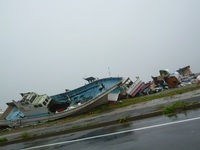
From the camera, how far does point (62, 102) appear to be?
29.6m

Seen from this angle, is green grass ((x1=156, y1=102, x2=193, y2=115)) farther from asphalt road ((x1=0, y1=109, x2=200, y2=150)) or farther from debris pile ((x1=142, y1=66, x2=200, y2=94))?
debris pile ((x1=142, y1=66, x2=200, y2=94))

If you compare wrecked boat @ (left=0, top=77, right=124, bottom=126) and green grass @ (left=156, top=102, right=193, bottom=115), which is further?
wrecked boat @ (left=0, top=77, right=124, bottom=126)

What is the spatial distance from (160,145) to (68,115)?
727 inches

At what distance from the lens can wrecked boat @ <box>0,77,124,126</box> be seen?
79.7 feet

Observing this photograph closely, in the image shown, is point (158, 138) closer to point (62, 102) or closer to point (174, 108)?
point (174, 108)

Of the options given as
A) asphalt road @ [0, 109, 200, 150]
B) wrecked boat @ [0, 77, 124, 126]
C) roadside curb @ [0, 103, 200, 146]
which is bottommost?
asphalt road @ [0, 109, 200, 150]

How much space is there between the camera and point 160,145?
6.59m

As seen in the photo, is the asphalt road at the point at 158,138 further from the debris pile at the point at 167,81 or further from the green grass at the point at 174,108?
the debris pile at the point at 167,81

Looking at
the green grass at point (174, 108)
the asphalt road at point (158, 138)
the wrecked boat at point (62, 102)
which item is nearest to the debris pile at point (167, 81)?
the wrecked boat at point (62, 102)

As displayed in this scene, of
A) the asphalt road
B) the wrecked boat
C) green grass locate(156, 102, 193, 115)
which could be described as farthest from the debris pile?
the asphalt road

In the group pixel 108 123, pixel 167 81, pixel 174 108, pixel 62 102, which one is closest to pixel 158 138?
pixel 174 108

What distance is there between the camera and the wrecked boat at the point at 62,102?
2428 cm

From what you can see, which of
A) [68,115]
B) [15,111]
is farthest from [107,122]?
[15,111]

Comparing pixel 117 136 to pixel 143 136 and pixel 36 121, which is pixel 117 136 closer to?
pixel 143 136
